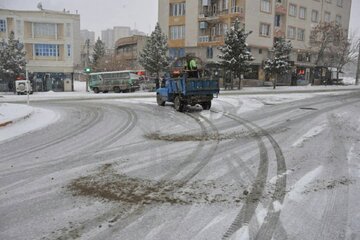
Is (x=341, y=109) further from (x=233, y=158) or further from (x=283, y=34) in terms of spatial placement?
(x=283, y=34)

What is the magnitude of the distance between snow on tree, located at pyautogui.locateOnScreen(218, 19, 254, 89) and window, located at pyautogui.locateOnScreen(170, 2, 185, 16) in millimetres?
15454

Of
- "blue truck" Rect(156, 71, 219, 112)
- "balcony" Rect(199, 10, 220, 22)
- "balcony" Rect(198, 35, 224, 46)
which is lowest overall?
"blue truck" Rect(156, 71, 219, 112)

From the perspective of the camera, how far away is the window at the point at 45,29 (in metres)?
51.3

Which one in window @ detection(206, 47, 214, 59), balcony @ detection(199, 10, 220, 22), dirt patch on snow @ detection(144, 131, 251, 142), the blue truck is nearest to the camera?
dirt patch on snow @ detection(144, 131, 251, 142)

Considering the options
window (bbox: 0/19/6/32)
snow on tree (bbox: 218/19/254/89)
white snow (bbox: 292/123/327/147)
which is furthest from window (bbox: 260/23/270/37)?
white snow (bbox: 292/123/327/147)

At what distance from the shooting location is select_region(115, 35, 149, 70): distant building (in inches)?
2802

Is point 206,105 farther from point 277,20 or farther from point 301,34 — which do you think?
point 301,34

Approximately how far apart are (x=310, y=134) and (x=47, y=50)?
1854 inches

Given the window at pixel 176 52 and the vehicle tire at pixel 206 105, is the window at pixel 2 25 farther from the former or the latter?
the vehicle tire at pixel 206 105

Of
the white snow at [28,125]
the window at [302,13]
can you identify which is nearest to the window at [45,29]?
the window at [302,13]

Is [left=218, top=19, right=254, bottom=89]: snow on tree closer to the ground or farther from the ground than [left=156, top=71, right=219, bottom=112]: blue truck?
farther from the ground

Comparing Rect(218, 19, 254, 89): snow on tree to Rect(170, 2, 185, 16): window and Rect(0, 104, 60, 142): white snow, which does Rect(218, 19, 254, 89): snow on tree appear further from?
Rect(0, 104, 60, 142): white snow

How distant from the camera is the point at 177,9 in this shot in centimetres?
5172

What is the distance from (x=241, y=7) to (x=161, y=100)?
99.4 feet
